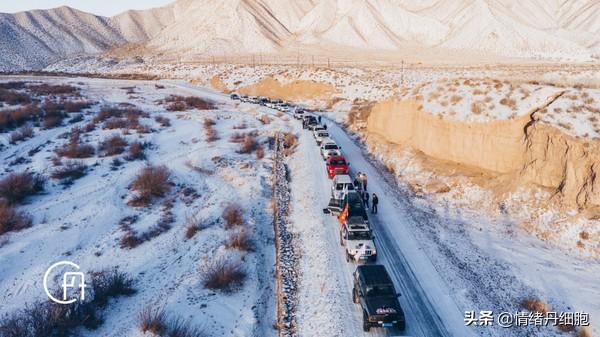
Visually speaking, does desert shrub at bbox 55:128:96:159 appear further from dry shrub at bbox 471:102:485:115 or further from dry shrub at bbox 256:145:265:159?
dry shrub at bbox 471:102:485:115

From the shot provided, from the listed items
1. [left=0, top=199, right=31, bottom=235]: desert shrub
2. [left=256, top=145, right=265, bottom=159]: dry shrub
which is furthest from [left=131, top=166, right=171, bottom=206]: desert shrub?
[left=256, top=145, right=265, bottom=159]: dry shrub

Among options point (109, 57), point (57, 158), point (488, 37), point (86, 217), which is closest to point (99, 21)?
point (109, 57)

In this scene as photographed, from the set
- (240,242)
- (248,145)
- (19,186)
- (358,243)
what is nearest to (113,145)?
(19,186)

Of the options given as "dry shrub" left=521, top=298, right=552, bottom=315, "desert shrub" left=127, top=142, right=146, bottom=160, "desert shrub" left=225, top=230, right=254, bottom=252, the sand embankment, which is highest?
the sand embankment

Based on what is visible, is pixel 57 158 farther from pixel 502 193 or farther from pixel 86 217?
pixel 502 193

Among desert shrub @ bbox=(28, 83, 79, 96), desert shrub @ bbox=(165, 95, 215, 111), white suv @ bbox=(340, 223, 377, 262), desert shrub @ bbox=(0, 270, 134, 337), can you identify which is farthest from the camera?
desert shrub @ bbox=(28, 83, 79, 96)

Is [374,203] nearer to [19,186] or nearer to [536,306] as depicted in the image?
[536,306]
